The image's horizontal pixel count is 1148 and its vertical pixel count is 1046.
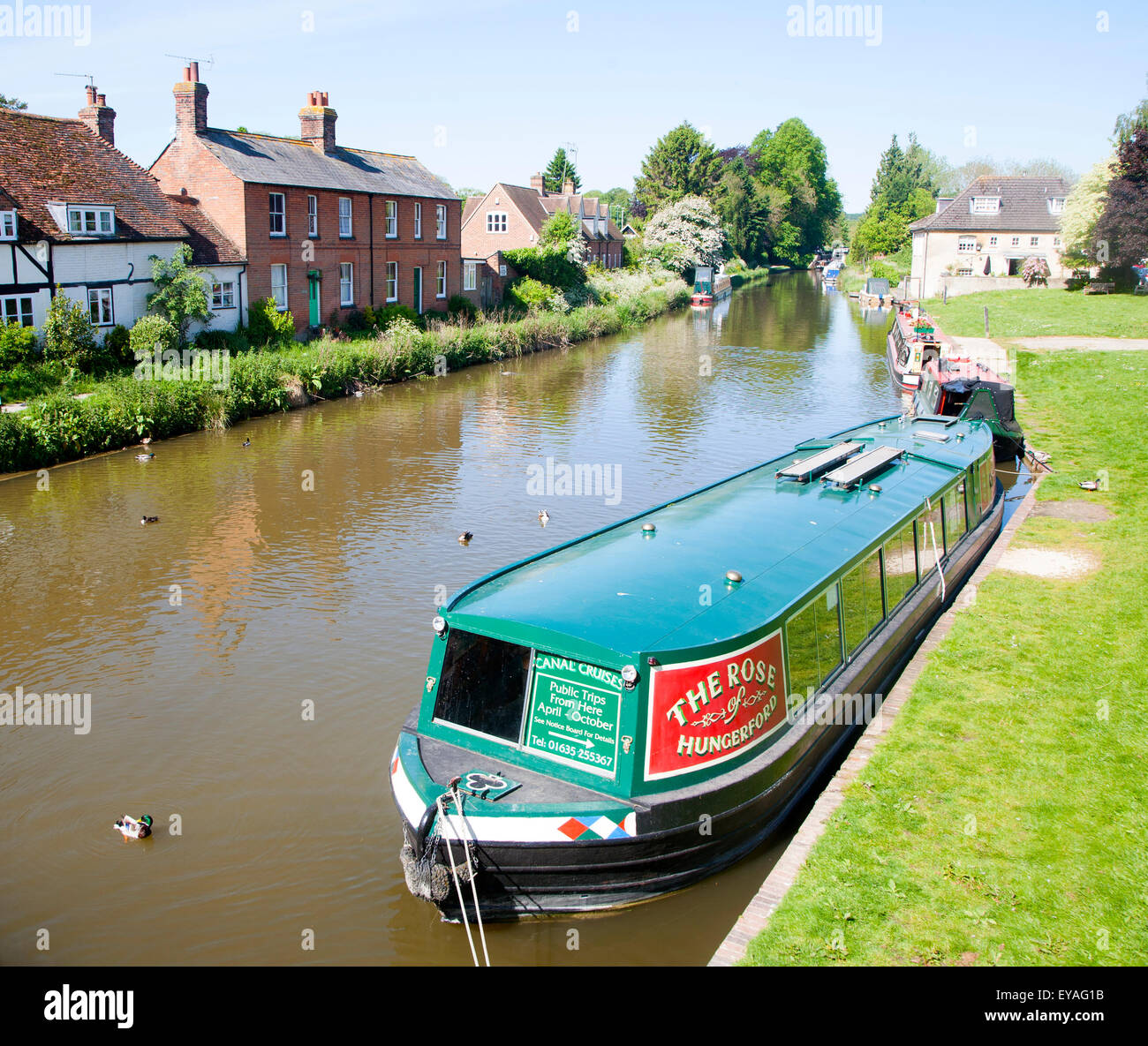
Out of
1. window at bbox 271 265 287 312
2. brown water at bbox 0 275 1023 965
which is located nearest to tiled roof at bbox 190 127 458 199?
window at bbox 271 265 287 312

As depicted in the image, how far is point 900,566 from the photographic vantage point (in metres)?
10.7

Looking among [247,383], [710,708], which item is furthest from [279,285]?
[710,708]

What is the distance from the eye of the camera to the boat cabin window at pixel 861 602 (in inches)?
364

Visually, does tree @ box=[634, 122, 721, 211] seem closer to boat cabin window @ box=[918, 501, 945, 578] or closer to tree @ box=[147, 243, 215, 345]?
tree @ box=[147, 243, 215, 345]

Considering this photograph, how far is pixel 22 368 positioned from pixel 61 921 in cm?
1803

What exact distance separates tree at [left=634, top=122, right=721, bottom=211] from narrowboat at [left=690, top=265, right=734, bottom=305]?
38.8 feet

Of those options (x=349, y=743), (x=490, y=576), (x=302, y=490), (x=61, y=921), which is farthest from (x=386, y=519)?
(x=61, y=921)

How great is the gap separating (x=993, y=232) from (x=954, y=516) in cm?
5800

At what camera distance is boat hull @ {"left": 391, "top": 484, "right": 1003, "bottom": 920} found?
6727mm

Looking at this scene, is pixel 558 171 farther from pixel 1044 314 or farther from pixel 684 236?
pixel 1044 314

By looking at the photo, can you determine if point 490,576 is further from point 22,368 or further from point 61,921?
point 22,368

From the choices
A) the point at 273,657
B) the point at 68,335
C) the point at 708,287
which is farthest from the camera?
the point at 708,287

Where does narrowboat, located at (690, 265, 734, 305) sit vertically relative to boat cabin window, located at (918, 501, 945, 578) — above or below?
above

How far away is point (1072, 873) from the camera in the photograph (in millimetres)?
6703
